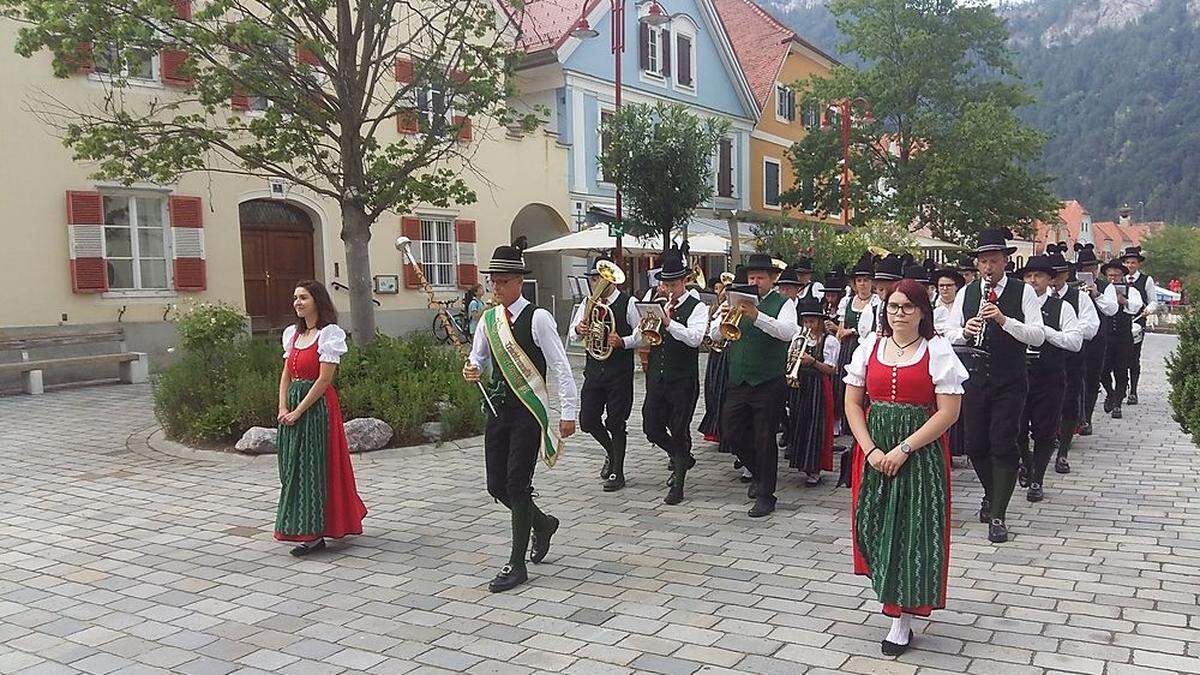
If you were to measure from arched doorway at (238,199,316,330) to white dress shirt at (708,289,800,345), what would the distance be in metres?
13.4

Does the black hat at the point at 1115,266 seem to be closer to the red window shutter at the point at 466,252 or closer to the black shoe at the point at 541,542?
the black shoe at the point at 541,542

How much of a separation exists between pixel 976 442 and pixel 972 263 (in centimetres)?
323

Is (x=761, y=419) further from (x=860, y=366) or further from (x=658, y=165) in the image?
(x=658, y=165)

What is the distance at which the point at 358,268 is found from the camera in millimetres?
11562

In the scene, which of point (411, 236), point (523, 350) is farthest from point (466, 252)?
point (523, 350)

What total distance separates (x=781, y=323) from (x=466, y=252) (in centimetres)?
1537

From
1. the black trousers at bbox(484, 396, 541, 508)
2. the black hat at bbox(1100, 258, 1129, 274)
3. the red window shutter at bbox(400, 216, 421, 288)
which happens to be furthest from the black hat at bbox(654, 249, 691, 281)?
the red window shutter at bbox(400, 216, 421, 288)

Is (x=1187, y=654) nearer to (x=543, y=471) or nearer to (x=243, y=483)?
(x=543, y=471)

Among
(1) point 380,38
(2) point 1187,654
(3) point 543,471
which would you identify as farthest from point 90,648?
(1) point 380,38

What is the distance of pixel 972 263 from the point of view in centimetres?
923

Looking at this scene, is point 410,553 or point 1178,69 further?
point 1178,69

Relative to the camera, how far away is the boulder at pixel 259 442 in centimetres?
927

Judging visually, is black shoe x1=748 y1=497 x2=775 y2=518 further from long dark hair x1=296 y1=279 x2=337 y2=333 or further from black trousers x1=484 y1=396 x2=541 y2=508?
long dark hair x1=296 y1=279 x2=337 y2=333

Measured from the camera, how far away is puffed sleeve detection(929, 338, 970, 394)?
440cm
